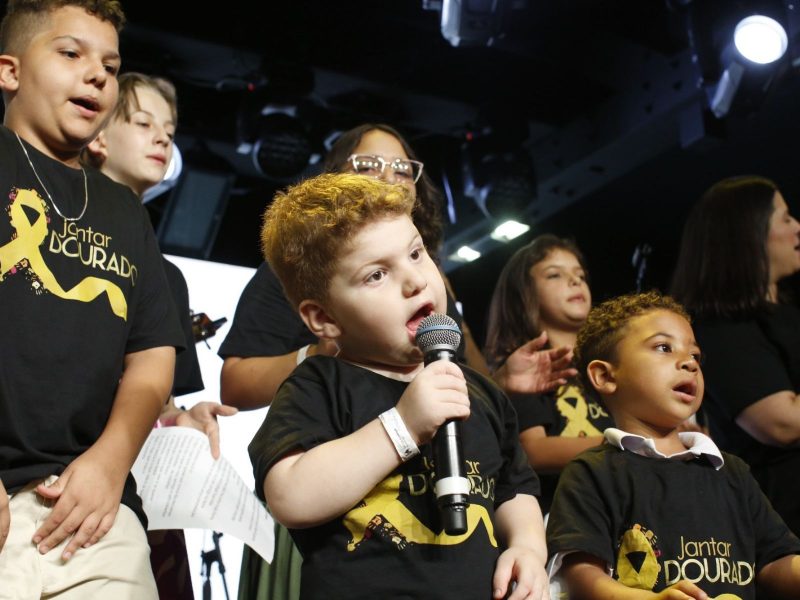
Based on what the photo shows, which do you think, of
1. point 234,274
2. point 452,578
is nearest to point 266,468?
point 452,578

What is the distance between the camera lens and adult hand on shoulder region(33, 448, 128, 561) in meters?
1.56

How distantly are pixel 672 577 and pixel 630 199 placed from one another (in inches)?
150

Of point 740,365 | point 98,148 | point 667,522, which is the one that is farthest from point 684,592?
point 98,148

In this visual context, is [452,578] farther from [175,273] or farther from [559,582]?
[175,273]

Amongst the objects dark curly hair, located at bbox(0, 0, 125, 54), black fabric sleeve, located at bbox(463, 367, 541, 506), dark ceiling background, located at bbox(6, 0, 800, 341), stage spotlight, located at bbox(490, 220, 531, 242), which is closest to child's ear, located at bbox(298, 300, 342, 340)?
black fabric sleeve, located at bbox(463, 367, 541, 506)

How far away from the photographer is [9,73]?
1.91 meters

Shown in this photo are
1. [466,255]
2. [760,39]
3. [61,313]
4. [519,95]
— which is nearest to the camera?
[61,313]

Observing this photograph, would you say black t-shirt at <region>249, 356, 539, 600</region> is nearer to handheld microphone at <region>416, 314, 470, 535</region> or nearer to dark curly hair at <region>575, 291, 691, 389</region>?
handheld microphone at <region>416, 314, 470, 535</region>

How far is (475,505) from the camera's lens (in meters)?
1.51

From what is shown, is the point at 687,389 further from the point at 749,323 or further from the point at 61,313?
the point at 61,313

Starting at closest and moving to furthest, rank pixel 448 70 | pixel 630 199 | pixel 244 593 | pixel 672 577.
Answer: pixel 672 577 → pixel 244 593 → pixel 448 70 → pixel 630 199

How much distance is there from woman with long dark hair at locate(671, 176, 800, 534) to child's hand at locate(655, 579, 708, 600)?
88 centimetres

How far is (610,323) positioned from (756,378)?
50 centimetres

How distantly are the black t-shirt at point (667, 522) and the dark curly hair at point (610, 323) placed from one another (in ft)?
0.92
